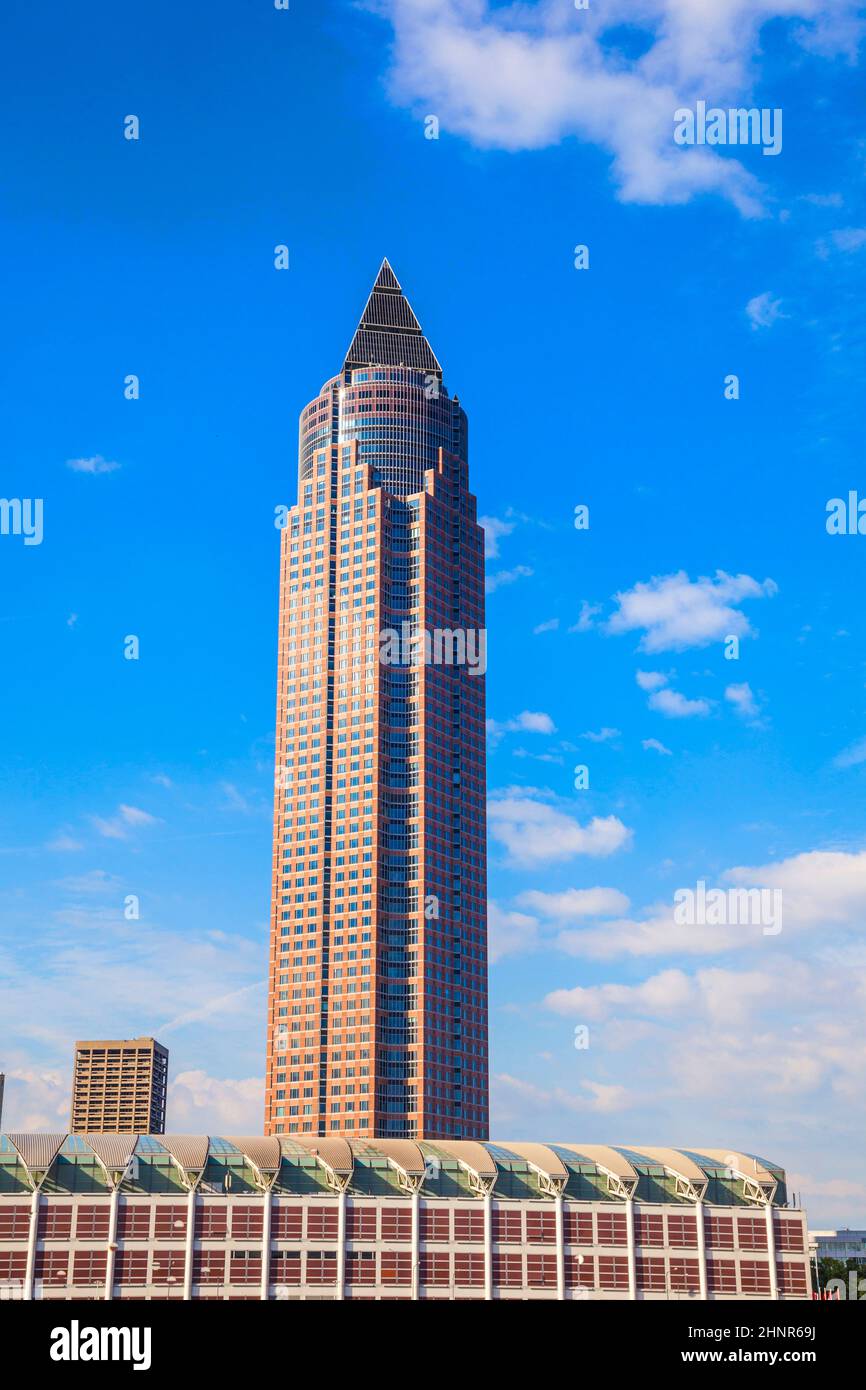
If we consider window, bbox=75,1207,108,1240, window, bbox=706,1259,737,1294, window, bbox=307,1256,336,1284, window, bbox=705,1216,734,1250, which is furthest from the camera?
window, bbox=705,1216,734,1250

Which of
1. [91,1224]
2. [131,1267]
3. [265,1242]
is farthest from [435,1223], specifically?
[91,1224]

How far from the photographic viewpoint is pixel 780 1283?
6781 inches

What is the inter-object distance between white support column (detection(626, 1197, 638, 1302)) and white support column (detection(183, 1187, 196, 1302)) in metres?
48.0

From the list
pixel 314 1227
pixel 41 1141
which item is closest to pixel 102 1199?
pixel 41 1141

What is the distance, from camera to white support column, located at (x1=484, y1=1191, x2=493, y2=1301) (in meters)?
159

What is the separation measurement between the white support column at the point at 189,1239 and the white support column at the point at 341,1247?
15268mm

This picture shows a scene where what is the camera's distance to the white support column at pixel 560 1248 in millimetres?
161250

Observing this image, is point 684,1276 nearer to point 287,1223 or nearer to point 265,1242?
point 287,1223

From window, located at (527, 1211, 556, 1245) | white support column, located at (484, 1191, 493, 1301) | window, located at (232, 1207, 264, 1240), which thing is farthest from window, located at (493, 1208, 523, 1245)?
window, located at (232, 1207, 264, 1240)

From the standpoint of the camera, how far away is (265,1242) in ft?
509

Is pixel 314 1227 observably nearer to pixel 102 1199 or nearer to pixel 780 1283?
pixel 102 1199

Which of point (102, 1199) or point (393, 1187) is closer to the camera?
point (102, 1199)

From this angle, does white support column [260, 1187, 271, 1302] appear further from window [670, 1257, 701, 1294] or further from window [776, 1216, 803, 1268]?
window [776, 1216, 803, 1268]
